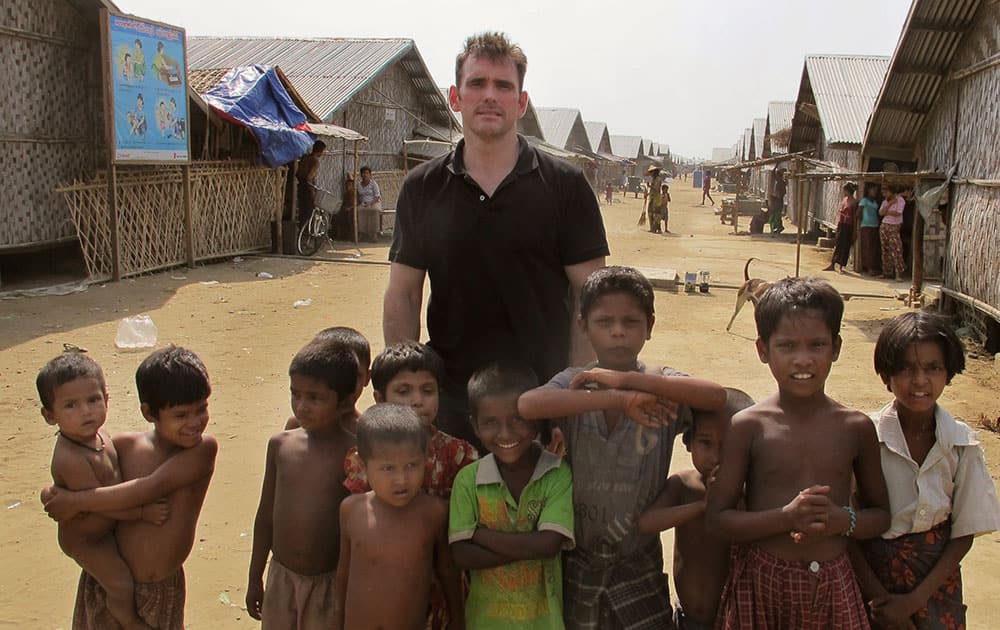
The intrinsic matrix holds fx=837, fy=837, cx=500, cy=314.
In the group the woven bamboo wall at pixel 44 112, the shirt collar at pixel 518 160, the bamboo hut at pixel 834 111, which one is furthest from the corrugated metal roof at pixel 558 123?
the shirt collar at pixel 518 160

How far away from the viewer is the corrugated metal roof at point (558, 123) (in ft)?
133

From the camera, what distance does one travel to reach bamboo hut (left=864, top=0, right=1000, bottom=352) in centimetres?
823

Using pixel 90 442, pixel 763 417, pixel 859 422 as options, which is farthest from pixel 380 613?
pixel 859 422

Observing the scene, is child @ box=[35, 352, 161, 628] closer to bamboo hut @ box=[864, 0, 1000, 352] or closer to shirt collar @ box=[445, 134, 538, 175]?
shirt collar @ box=[445, 134, 538, 175]

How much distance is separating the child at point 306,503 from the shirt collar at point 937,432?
1.42 meters

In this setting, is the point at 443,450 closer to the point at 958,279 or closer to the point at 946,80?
the point at 958,279

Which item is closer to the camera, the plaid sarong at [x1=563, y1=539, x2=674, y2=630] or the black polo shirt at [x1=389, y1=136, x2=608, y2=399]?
the plaid sarong at [x1=563, y1=539, x2=674, y2=630]

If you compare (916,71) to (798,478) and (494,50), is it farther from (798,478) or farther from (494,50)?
(798,478)

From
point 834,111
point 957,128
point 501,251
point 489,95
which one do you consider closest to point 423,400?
point 501,251

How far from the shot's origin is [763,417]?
2021mm

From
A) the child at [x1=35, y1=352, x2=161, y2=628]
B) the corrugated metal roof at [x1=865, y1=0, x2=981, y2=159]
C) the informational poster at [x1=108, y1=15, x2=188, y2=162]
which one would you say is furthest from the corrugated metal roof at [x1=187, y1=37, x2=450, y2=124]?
the child at [x1=35, y1=352, x2=161, y2=628]

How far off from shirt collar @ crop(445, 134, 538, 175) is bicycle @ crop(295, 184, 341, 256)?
11.7 meters

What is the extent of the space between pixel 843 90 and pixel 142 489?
1816 cm

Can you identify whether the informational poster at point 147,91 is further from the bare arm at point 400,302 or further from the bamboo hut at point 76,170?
the bare arm at point 400,302
